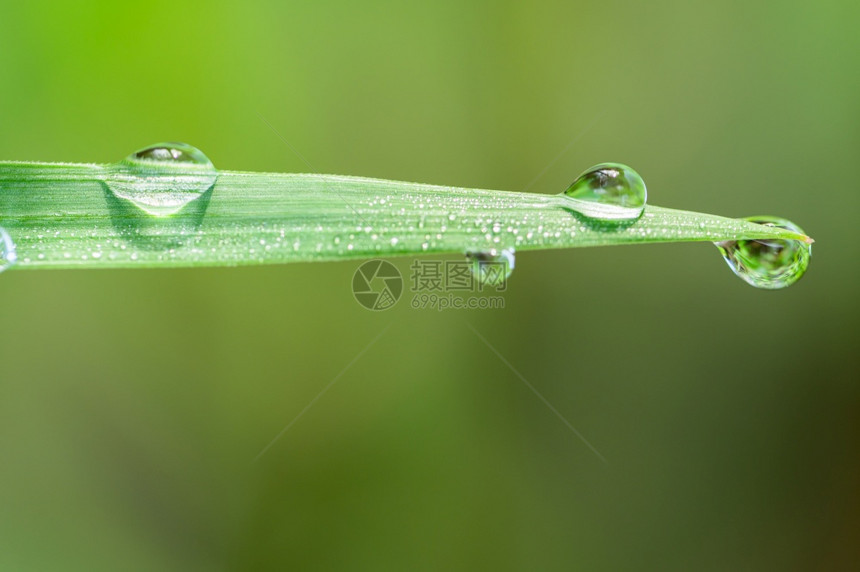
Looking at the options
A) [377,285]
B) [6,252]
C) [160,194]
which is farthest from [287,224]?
[377,285]

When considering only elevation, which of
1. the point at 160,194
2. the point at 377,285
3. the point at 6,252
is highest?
the point at 377,285

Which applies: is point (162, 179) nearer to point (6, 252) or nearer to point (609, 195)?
point (6, 252)

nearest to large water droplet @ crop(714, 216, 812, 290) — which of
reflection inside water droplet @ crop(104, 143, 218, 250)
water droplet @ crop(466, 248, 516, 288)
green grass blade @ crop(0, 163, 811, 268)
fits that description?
green grass blade @ crop(0, 163, 811, 268)

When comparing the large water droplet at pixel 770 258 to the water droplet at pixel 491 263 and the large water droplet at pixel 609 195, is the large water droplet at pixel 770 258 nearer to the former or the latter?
the large water droplet at pixel 609 195

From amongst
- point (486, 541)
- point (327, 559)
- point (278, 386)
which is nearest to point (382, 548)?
point (327, 559)

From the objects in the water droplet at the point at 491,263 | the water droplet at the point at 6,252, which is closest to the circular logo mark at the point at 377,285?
the water droplet at the point at 491,263

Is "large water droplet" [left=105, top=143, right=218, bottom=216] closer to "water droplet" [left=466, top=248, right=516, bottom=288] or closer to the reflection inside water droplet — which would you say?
the reflection inside water droplet
